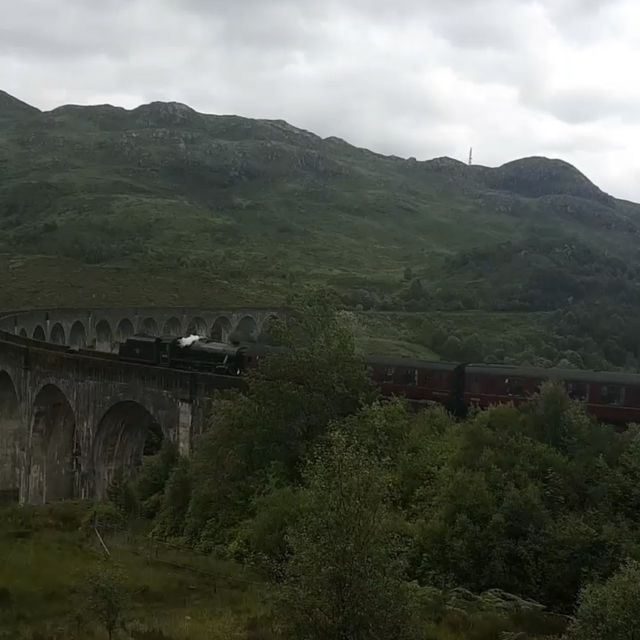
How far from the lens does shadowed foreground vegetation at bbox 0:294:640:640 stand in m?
9.88

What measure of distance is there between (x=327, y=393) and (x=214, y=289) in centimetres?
7336

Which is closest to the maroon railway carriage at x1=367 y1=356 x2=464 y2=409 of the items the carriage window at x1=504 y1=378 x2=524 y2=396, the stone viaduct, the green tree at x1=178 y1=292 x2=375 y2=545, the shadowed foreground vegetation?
the carriage window at x1=504 y1=378 x2=524 y2=396

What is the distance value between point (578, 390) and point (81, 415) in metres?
20.9

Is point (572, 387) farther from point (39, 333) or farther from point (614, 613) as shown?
point (39, 333)

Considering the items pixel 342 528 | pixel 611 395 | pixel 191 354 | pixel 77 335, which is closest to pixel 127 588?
pixel 342 528

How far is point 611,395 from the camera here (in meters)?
26.2

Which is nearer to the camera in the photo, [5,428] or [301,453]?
[301,453]

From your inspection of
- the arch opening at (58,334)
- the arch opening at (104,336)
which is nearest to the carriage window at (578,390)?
the arch opening at (58,334)

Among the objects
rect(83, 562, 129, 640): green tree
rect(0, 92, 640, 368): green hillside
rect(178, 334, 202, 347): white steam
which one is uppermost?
rect(0, 92, 640, 368): green hillside

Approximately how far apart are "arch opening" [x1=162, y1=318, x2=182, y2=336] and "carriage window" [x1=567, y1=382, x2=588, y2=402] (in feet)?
164

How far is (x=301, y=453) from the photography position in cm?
2373

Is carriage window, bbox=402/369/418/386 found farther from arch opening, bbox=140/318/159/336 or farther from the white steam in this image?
arch opening, bbox=140/318/159/336

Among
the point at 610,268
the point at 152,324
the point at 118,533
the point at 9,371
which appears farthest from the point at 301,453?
the point at 610,268

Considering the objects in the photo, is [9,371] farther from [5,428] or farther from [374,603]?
[374,603]
